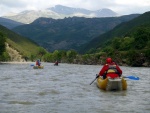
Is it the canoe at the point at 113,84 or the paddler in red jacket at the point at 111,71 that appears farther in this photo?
the paddler in red jacket at the point at 111,71

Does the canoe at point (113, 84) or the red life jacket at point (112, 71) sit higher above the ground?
the red life jacket at point (112, 71)

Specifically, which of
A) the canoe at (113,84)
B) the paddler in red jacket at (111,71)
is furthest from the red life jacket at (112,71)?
the canoe at (113,84)

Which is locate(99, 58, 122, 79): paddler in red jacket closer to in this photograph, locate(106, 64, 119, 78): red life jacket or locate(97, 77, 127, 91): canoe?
locate(106, 64, 119, 78): red life jacket

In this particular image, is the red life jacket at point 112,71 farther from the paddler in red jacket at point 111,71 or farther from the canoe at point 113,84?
the canoe at point 113,84

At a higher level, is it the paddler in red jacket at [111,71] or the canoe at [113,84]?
the paddler in red jacket at [111,71]

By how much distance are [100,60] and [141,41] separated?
26.0 meters

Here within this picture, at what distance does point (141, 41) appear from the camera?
160750 mm

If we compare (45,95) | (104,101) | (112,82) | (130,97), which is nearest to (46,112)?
(104,101)

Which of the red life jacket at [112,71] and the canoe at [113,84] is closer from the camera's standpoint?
the canoe at [113,84]

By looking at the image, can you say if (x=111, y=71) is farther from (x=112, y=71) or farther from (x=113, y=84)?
(x=113, y=84)

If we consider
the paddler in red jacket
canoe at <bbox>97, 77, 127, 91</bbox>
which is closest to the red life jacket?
the paddler in red jacket

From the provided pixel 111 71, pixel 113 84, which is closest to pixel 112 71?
pixel 111 71

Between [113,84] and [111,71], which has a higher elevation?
[111,71]

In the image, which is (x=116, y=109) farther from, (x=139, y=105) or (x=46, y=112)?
(x=46, y=112)
